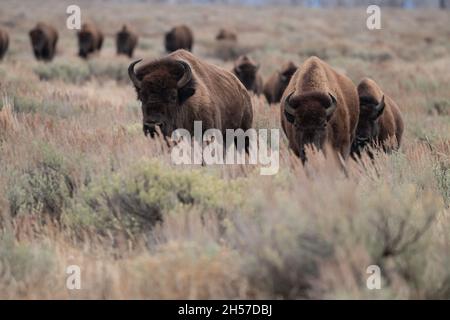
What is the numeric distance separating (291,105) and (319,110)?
1.09 ft

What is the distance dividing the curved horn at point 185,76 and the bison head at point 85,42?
22.6 meters

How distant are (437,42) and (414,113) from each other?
2829 cm

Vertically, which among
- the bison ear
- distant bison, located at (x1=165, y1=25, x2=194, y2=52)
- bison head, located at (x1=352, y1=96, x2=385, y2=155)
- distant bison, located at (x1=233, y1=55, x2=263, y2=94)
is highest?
distant bison, located at (x1=165, y1=25, x2=194, y2=52)

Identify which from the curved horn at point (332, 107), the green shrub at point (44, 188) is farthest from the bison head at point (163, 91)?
the curved horn at point (332, 107)

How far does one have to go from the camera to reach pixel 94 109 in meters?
13.7

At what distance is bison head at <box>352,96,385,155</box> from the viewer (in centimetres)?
988

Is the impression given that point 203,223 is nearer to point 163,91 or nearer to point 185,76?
point 163,91

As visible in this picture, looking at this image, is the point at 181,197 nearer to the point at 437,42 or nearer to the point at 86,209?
the point at 86,209

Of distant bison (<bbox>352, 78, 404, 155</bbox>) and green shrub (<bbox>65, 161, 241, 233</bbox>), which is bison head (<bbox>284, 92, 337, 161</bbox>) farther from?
distant bison (<bbox>352, 78, 404, 155</bbox>)

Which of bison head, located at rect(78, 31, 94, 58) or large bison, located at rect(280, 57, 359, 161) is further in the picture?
bison head, located at rect(78, 31, 94, 58)

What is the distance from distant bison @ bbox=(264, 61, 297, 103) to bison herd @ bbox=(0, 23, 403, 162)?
5.28 m

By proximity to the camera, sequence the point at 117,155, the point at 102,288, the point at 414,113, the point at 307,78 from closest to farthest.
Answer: the point at 102,288 < the point at 117,155 < the point at 307,78 < the point at 414,113

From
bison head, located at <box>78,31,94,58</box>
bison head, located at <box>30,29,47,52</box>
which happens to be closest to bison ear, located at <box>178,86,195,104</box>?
bison head, located at <box>30,29,47,52</box>

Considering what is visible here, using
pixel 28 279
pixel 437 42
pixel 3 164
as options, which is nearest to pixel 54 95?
pixel 3 164
